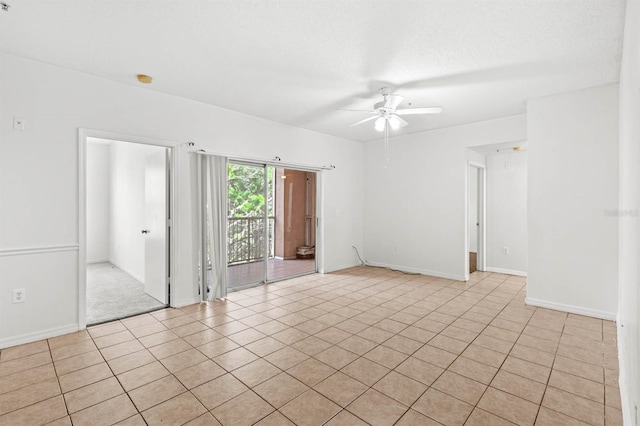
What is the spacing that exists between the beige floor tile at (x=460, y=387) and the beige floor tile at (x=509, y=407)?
47mm

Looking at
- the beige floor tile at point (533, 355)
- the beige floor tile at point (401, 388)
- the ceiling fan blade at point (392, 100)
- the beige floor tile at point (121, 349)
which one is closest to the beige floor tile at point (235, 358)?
the beige floor tile at point (121, 349)

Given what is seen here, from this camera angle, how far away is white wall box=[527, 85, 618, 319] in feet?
11.4

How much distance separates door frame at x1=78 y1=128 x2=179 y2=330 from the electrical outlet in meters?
0.41

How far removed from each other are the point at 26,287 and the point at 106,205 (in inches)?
188

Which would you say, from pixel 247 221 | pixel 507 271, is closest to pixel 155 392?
pixel 247 221

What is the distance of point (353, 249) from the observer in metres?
6.59

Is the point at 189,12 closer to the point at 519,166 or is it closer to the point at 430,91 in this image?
the point at 430,91

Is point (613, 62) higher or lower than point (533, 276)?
higher

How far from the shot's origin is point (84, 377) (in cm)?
232

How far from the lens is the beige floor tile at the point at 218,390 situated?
2039mm

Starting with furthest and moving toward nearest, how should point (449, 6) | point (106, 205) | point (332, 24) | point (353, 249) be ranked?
point (106, 205)
point (353, 249)
point (332, 24)
point (449, 6)

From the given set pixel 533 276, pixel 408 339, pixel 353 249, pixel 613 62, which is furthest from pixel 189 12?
pixel 353 249

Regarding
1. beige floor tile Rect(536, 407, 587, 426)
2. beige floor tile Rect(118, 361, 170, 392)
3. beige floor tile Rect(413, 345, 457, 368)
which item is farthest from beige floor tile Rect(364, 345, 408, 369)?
beige floor tile Rect(118, 361, 170, 392)

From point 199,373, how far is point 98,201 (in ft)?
20.8
